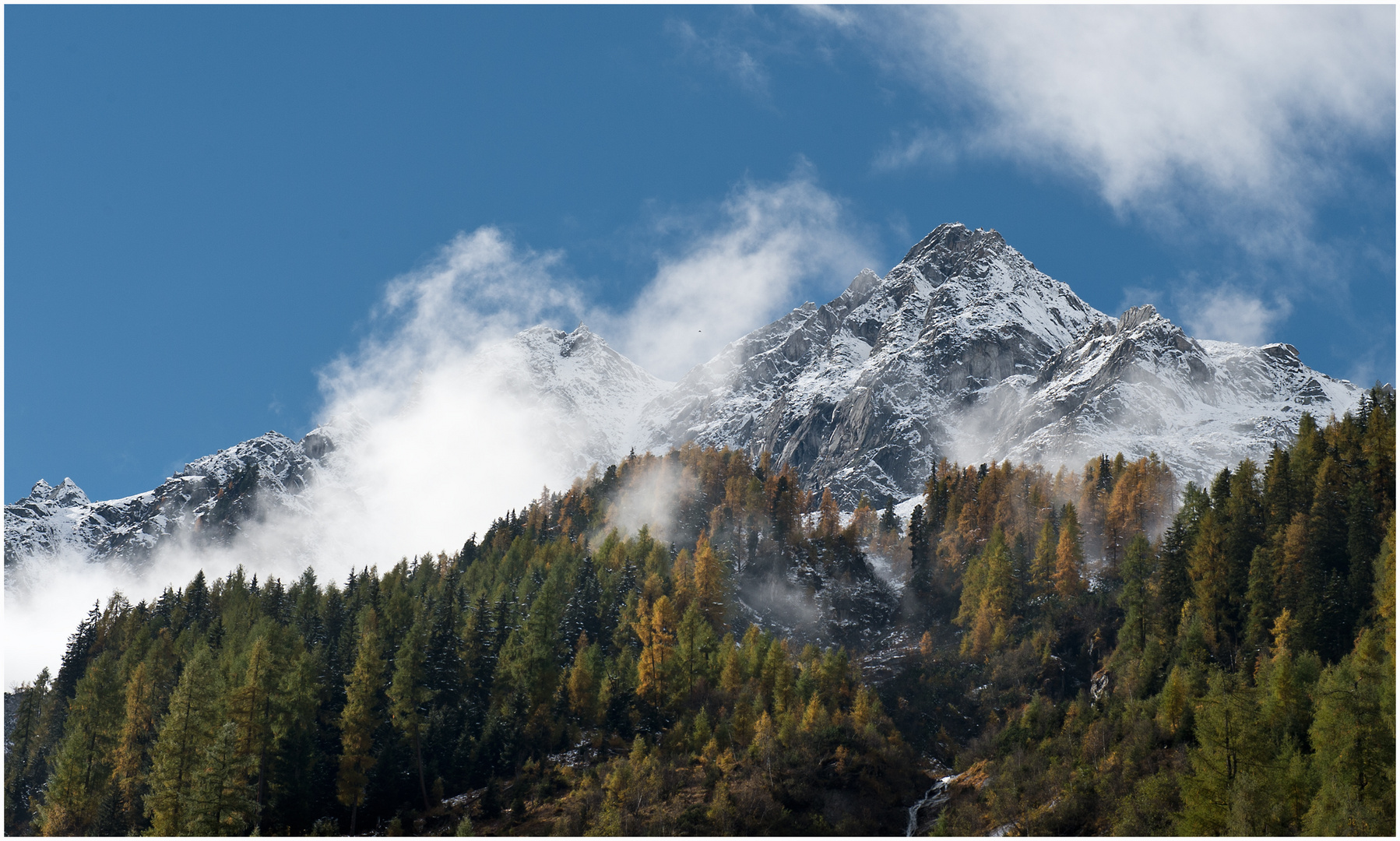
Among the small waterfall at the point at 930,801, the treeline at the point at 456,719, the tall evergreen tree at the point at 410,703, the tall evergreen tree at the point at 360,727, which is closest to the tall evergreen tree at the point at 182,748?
the treeline at the point at 456,719

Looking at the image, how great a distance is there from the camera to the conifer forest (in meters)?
66.5

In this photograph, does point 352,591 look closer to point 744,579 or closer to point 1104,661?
point 744,579

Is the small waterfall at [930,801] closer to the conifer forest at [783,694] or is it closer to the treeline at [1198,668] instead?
the conifer forest at [783,694]

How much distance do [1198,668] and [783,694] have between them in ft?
107

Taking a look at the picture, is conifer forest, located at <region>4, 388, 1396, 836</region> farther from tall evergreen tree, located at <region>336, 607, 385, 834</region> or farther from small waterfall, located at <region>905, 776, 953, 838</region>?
small waterfall, located at <region>905, 776, 953, 838</region>

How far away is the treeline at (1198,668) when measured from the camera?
6059 cm

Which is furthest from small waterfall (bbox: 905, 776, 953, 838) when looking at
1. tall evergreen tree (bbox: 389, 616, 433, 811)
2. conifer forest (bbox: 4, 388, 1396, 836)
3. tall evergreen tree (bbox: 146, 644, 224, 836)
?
tall evergreen tree (bbox: 146, 644, 224, 836)

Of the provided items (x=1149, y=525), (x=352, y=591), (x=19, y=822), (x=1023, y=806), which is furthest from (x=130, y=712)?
(x=1149, y=525)

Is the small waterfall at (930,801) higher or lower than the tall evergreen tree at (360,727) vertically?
lower

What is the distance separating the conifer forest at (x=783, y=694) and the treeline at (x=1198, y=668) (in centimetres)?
28

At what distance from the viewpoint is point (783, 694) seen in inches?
3649

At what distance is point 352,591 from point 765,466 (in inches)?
3242

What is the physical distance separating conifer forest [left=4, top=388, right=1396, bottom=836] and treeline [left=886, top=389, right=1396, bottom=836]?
10.8 inches

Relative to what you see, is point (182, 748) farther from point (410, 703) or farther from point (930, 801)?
point (930, 801)
